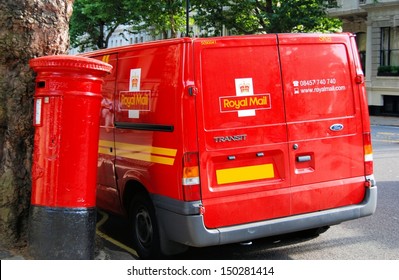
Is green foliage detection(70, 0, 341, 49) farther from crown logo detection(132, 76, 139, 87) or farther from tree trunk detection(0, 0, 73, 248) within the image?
tree trunk detection(0, 0, 73, 248)

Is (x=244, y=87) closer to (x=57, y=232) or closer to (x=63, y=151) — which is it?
(x=63, y=151)

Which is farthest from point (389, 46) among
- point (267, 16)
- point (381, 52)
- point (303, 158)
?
point (303, 158)

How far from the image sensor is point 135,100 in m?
5.04

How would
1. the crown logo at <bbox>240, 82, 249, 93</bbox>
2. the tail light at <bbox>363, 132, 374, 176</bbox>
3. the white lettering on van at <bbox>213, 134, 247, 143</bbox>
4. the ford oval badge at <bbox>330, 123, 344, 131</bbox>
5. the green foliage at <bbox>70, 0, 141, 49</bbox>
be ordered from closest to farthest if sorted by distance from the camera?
the white lettering on van at <bbox>213, 134, 247, 143</bbox> < the crown logo at <bbox>240, 82, 249, 93</bbox> < the ford oval badge at <bbox>330, 123, 344, 131</bbox> < the tail light at <bbox>363, 132, 374, 176</bbox> < the green foliage at <bbox>70, 0, 141, 49</bbox>

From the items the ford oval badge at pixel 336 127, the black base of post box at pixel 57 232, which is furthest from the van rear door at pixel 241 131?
the black base of post box at pixel 57 232

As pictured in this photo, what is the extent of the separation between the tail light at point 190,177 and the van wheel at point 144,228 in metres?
0.67

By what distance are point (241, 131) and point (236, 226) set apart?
0.87m

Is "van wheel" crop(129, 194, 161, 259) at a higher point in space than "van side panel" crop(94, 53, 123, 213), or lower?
lower

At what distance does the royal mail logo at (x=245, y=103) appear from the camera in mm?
4504

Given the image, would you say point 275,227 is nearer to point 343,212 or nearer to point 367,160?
point 343,212

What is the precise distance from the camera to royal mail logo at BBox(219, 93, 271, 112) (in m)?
4.50

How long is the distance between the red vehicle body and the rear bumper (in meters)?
0.01

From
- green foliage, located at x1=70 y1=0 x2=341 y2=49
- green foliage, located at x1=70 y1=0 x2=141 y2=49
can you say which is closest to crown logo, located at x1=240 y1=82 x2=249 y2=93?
green foliage, located at x1=70 y1=0 x2=341 y2=49

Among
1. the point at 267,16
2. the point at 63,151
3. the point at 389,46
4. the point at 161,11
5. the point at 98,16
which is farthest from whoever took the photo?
the point at 389,46
